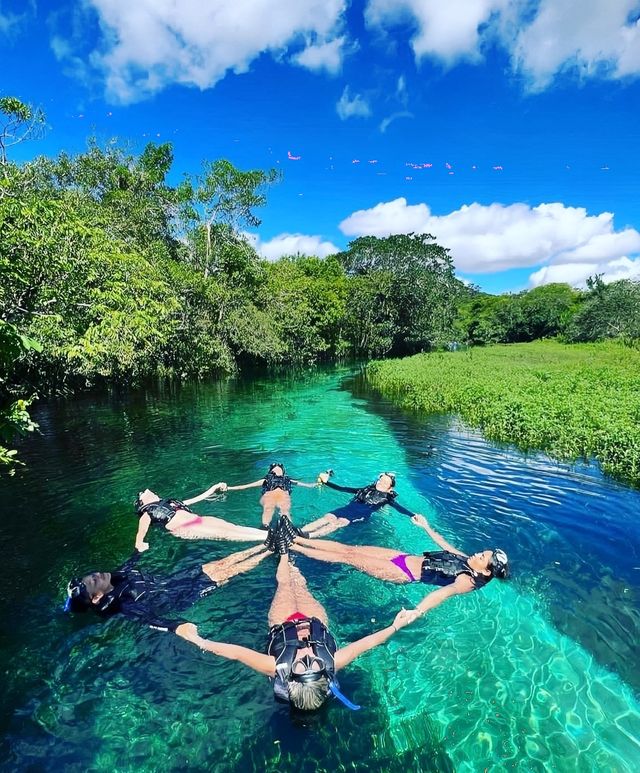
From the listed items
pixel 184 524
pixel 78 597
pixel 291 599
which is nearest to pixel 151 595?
pixel 78 597

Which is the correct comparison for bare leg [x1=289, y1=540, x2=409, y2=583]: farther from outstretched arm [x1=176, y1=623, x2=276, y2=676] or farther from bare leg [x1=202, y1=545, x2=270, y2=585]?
outstretched arm [x1=176, y1=623, x2=276, y2=676]

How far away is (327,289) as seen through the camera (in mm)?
54562

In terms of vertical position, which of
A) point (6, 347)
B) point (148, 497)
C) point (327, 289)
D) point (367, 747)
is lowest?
point (367, 747)

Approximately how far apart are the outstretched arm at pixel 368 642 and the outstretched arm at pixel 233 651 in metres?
0.84

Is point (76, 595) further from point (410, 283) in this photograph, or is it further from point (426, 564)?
point (410, 283)

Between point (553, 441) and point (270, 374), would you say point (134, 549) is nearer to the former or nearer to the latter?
point (553, 441)

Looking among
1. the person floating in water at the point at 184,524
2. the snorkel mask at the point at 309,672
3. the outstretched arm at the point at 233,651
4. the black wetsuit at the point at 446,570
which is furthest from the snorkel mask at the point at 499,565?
the person floating in water at the point at 184,524

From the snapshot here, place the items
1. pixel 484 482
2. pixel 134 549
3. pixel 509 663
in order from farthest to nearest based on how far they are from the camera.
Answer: pixel 484 482 → pixel 134 549 → pixel 509 663

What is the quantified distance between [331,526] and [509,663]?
4.29 metres

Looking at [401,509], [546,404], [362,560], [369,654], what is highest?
[546,404]

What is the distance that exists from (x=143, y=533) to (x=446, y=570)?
569cm

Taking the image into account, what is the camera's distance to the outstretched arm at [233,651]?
5.69 m

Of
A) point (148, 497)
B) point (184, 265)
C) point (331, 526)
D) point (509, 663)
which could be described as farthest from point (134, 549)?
point (184, 265)

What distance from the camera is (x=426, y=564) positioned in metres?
7.86
